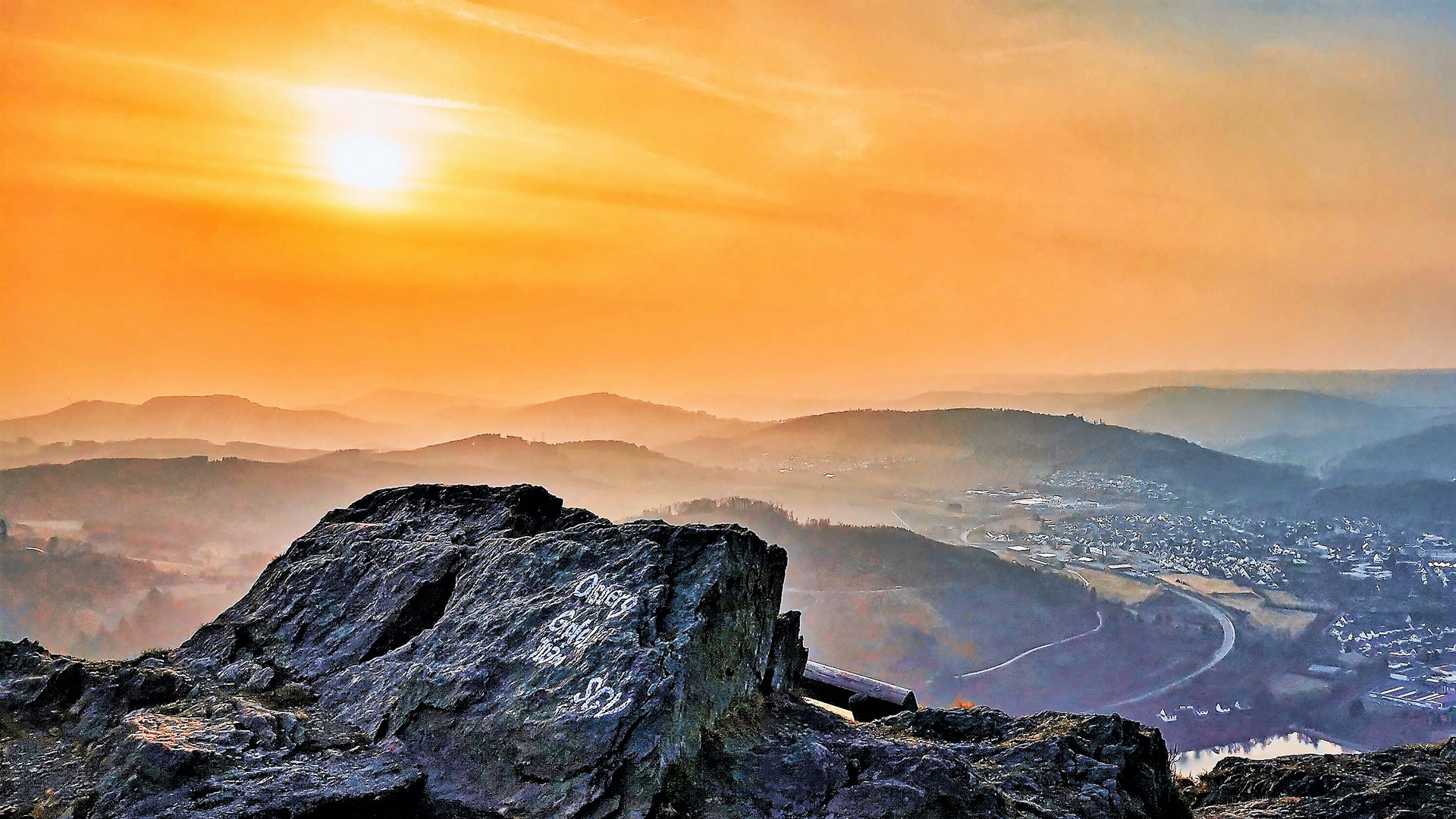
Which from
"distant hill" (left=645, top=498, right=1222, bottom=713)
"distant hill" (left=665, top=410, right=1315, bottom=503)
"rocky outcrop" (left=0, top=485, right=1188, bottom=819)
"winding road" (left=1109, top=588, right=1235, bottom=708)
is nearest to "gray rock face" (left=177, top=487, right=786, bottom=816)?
"rocky outcrop" (left=0, top=485, right=1188, bottom=819)

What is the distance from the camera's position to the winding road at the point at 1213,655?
32.0m

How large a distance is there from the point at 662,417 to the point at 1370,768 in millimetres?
81268

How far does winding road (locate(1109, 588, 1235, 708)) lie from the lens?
32.0m

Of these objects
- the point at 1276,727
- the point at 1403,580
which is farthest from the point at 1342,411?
the point at 1276,727

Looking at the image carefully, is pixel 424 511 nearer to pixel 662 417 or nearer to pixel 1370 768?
pixel 1370 768

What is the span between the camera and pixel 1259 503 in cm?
5991

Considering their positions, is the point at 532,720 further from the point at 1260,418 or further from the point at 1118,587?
the point at 1260,418

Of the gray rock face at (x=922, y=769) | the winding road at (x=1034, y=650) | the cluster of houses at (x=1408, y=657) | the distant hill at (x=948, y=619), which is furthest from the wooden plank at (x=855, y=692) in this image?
the winding road at (x=1034, y=650)

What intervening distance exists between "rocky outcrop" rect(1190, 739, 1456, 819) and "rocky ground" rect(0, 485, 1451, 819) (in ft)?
0.09

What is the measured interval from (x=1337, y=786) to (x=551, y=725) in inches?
225

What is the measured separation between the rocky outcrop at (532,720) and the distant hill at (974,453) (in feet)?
211

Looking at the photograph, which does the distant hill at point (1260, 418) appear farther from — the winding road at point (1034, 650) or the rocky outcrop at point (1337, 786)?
the rocky outcrop at point (1337, 786)

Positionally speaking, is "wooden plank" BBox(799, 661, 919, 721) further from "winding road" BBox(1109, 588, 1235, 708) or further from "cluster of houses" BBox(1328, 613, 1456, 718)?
"cluster of houses" BBox(1328, 613, 1456, 718)

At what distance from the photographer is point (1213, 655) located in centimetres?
3575
